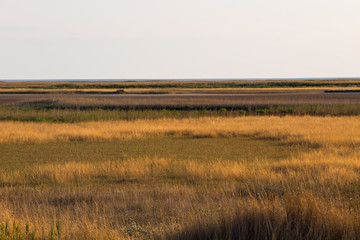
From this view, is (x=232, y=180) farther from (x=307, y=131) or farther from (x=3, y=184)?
(x=307, y=131)

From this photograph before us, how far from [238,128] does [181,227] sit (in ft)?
73.8

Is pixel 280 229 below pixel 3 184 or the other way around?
the other way around

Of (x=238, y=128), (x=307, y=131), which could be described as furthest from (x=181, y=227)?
(x=238, y=128)

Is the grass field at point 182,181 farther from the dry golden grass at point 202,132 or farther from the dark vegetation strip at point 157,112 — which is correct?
the dark vegetation strip at point 157,112

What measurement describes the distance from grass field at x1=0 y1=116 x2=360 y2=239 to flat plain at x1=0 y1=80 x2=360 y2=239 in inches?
1.4

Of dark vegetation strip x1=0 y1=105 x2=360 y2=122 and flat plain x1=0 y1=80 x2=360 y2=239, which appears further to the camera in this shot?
dark vegetation strip x1=0 y1=105 x2=360 y2=122

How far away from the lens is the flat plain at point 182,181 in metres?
6.52

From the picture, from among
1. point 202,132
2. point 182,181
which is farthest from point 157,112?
point 182,181

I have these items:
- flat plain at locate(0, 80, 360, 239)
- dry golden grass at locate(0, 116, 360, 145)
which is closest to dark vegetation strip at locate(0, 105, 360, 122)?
flat plain at locate(0, 80, 360, 239)

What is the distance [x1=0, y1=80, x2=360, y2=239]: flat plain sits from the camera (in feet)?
21.4

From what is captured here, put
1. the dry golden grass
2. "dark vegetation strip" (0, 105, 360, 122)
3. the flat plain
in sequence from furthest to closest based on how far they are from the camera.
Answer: "dark vegetation strip" (0, 105, 360, 122), the dry golden grass, the flat plain

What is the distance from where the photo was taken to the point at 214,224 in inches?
252

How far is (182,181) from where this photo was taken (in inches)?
497

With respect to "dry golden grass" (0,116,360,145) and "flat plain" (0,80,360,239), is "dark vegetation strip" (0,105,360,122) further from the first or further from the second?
"dry golden grass" (0,116,360,145)
